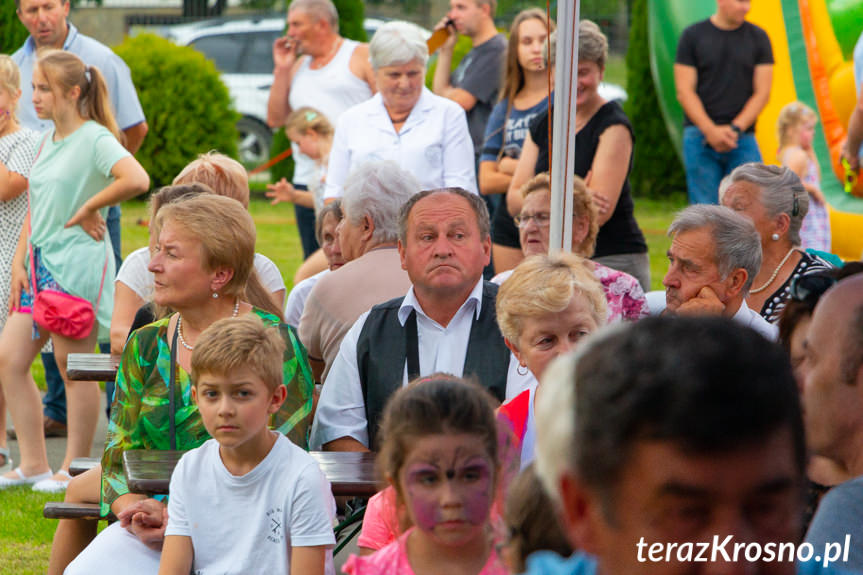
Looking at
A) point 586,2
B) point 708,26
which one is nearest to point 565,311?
point 708,26

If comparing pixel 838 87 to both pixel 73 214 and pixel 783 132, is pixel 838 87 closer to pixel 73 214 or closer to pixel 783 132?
pixel 783 132

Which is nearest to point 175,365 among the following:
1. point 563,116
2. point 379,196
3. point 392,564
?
point 379,196

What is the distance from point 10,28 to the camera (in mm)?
13578

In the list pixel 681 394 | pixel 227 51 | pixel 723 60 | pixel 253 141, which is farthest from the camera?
pixel 227 51

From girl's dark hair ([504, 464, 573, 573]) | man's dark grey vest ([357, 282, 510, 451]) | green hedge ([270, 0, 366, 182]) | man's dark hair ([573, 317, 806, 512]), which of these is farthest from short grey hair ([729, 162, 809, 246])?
green hedge ([270, 0, 366, 182])

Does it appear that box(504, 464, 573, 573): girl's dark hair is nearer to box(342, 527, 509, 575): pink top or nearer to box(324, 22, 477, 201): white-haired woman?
box(342, 527, 509, 575): pink top

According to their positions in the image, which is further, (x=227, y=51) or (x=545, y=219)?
(x=227, y=51)

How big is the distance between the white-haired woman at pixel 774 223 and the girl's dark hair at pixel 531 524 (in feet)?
8.96

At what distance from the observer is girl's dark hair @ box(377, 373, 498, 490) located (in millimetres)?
2154

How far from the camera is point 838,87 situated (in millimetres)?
8945

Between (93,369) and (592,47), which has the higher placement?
(592,47)

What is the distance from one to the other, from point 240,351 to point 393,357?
622mm

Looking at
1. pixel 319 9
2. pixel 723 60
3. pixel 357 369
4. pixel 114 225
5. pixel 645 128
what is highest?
pixel 319 9

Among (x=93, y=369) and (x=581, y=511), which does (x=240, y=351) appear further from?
(x=581, y=511)
